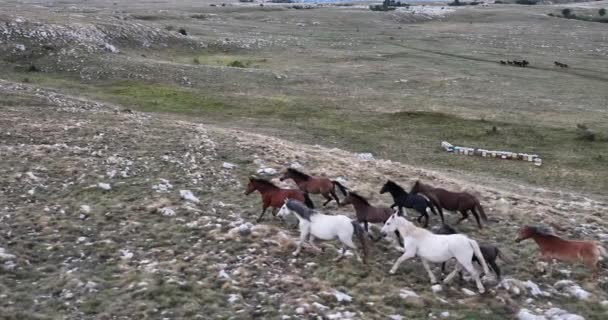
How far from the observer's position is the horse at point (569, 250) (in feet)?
33.2

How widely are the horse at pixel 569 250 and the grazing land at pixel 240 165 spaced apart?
1.29 feet

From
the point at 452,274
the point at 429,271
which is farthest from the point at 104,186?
the point at 452,274

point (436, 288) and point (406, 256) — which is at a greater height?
point (406, 256)

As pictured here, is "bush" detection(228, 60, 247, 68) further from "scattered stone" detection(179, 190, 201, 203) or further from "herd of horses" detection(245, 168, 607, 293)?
"herd of horses" detection(245, 168, 607, 293)

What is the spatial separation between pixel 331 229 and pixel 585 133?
23996 millimetres

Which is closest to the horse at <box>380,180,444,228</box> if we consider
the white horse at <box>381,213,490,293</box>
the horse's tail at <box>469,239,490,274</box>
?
the white horse at <box>381,213,490,293</box>

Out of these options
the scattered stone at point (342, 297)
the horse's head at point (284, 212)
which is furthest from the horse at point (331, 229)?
the scattered stone at point (342, 297)

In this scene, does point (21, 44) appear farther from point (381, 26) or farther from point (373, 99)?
point (381, 26)

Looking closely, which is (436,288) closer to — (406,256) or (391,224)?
(406,256)

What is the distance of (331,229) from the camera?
399 inches

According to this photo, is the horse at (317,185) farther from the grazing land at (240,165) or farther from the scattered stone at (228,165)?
the scattered stone at (228,165)

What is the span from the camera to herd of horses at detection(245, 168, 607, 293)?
9508mm

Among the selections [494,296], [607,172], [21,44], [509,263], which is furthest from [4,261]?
[21,44]

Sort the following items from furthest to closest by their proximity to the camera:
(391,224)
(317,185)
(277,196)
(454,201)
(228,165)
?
(228,165), (317,185), (454,201), (277,196), (391,224)
